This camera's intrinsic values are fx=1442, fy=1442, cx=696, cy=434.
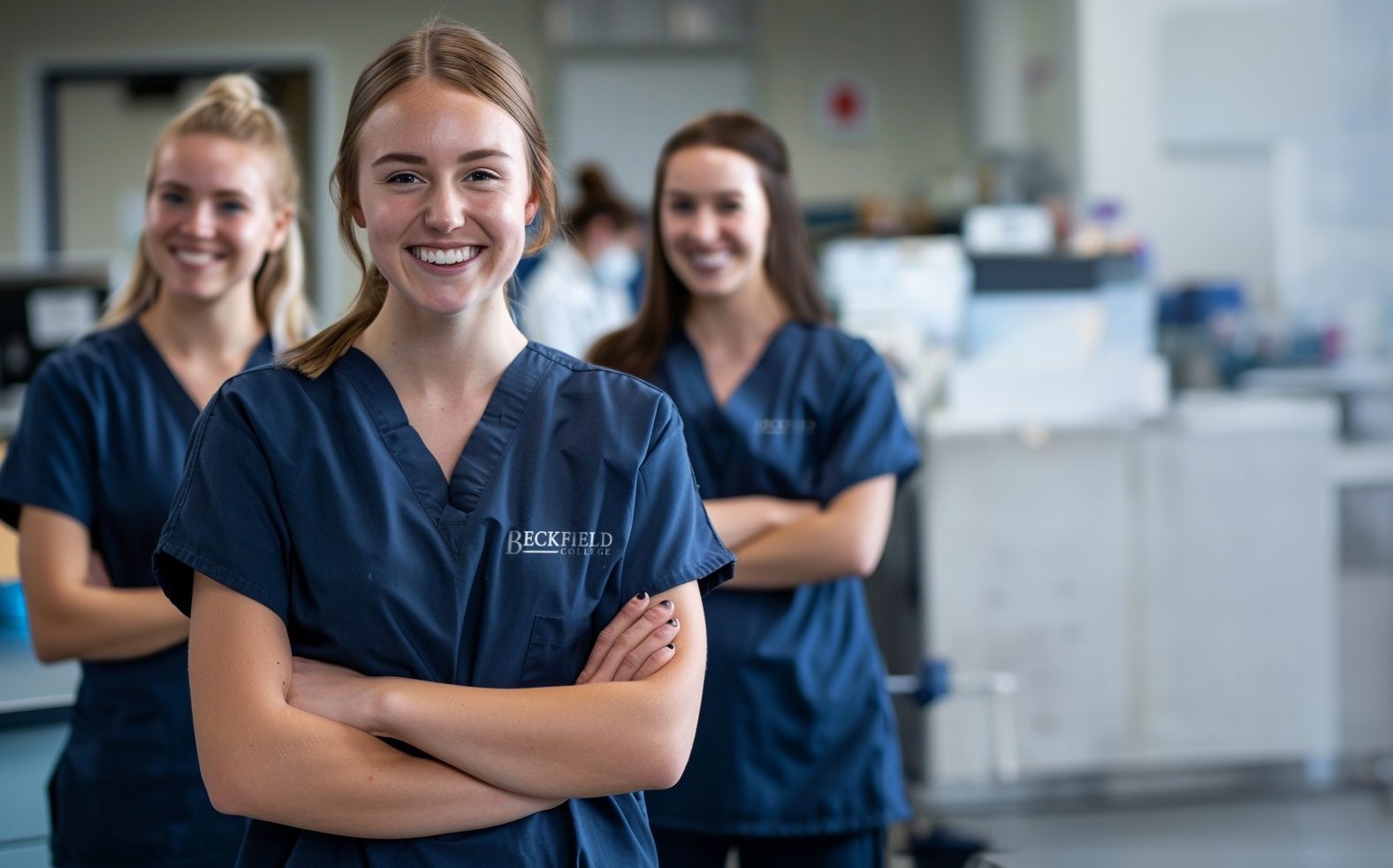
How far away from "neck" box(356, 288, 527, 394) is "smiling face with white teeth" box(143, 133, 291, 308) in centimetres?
48

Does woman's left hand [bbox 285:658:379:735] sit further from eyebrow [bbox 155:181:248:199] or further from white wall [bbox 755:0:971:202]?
white wall [bbox 755:0:971:202]

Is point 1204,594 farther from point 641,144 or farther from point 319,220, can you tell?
point 319,220

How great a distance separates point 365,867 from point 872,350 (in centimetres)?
97

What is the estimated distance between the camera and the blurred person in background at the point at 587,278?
440 cm

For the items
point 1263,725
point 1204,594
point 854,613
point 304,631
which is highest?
point 304,631

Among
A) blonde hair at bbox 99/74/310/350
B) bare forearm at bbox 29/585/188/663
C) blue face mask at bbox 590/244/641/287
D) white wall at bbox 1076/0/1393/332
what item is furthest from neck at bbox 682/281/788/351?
white wall at bbox 1076/0/1393/332

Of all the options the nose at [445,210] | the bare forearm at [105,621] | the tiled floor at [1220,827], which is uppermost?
the nose at [445,210]

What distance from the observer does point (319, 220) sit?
7043mm

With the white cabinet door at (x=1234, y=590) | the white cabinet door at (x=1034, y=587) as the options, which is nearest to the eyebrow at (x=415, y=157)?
the white cabinet door at (x=1034, y=587)

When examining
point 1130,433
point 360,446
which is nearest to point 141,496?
point 360,446

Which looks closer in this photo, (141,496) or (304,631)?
(304,631)

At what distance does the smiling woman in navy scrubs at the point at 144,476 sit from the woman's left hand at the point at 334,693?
0.44 meters

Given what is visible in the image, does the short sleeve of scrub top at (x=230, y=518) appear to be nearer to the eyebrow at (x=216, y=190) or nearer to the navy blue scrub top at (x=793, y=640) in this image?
the eyebrow at (x=216, y=190)

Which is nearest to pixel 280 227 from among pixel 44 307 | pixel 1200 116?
pixel 44 307
